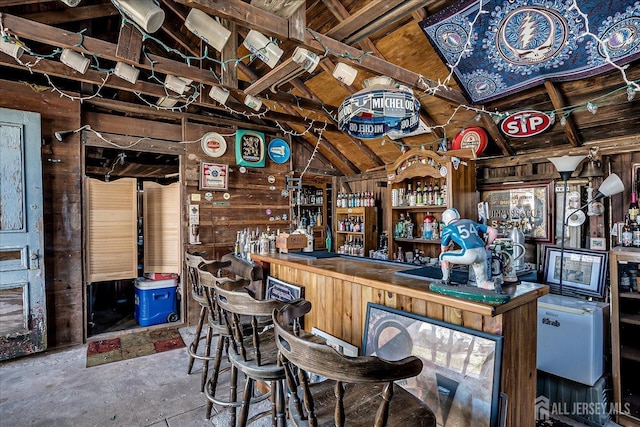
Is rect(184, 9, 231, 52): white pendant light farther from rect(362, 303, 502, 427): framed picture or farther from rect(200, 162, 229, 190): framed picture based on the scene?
rect(200, 162, 229, 190): framed picture

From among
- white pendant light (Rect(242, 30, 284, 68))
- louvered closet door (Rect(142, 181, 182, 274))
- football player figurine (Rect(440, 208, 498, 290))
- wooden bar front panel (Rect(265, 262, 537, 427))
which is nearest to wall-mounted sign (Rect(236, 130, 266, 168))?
louvered closet door (Rect(142, 181, 182, 274))

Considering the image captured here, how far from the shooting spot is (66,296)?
3344mm

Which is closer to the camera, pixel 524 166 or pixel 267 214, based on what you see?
pixel 524 166

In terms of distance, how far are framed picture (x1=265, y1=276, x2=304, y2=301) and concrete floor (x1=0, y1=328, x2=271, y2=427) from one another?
0.81 meters

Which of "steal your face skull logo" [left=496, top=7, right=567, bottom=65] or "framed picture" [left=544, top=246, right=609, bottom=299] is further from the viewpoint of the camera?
"framed picture" [left=544, top=246, right=609, bottom=299]

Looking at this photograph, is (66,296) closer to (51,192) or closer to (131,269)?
(131,269)

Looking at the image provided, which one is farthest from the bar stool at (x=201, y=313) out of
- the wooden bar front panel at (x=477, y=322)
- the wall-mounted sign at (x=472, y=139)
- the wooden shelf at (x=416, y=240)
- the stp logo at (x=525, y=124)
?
the stp logo at (x=525, y=124)

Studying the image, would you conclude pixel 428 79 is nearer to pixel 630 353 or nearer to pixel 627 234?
pixel 627 234

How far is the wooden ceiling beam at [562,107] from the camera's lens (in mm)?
2640

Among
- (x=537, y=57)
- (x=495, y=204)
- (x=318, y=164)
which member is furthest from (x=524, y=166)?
(x=318, y=164)

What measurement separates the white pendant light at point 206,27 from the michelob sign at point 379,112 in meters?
0.94

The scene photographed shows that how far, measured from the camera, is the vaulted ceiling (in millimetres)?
2020

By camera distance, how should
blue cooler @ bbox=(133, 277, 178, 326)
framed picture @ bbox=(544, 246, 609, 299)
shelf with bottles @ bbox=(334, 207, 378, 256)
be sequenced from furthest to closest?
shelf with bottles @ bbox=(334, 207, 378, 256), blue cooler @ bbox=(133, 277, 178, 326), framed picture @ bbox=(544, 246, 609, 299)

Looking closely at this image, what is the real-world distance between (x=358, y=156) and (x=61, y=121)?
373 centimetres
